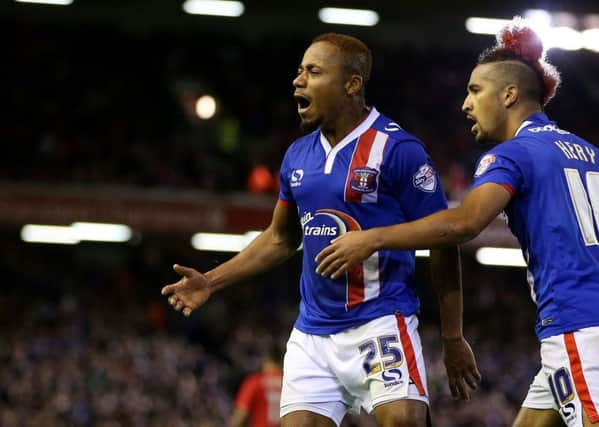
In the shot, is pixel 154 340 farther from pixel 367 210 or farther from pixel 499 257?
pixel 367 210

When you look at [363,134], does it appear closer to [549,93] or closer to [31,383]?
[549,93]

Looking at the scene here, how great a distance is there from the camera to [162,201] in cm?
1928

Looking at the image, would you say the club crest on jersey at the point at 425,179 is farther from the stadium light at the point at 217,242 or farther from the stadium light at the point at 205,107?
the stadium light at the point at 205,107

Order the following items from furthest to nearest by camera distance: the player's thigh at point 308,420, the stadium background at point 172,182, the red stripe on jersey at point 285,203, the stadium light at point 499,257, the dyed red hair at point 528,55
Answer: the stadium light at point 499,257
the stadium background at point 172,182
the red stripe on jersey at point 285,203
the player's thigh at point 308,420
the dyed red hair at point 528,55

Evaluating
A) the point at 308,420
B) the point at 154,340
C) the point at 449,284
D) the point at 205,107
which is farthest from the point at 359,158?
the point at 205,107

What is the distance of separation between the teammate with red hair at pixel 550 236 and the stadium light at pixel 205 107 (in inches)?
721

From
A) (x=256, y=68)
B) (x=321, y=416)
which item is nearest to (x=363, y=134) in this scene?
(x=321, y=416)

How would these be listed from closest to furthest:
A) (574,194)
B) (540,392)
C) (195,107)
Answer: (574,194), (540,392), (195,107)

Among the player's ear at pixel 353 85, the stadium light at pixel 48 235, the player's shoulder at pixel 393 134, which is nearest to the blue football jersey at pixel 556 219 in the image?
the player's shoulder at pixel 393 134

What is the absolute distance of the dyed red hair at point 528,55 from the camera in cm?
457

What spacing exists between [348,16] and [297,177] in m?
20.6

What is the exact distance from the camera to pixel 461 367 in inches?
188

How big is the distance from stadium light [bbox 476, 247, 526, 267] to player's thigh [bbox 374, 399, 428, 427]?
1805 cm

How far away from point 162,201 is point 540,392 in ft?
49.8
